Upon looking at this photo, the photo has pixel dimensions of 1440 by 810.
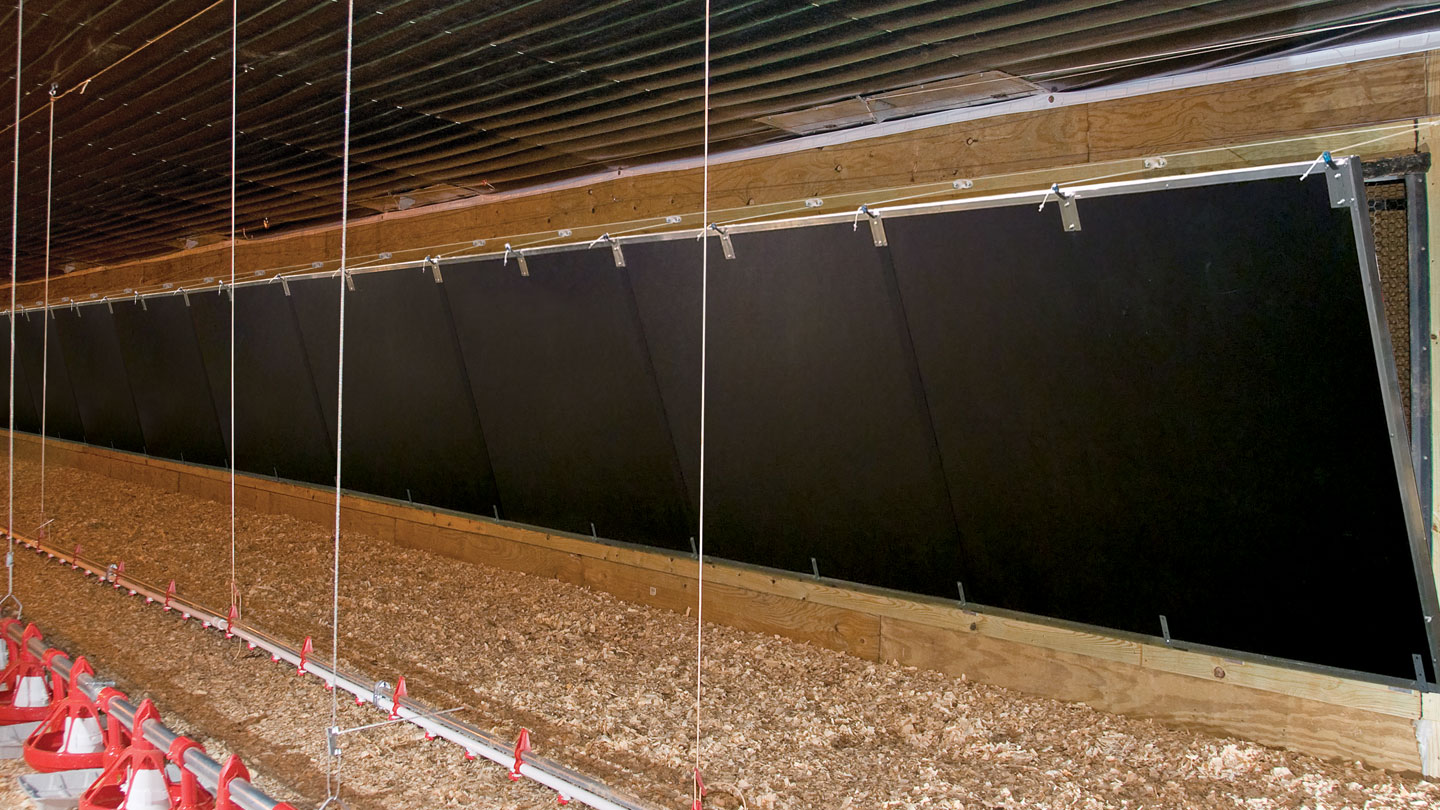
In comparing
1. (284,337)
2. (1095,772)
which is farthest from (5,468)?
(1095,772)

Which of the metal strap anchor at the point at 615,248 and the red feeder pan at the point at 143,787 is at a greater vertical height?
the metal strap anchor at the point at 615,248

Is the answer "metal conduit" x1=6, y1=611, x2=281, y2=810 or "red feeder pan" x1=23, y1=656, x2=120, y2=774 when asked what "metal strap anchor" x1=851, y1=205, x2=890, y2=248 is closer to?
"metal conduit" x1=6, y1=611, x2=281, y2=810

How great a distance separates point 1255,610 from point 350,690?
3741 mm

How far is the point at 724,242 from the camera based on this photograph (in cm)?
393

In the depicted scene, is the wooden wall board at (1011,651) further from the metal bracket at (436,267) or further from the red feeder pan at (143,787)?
the red feeder pan at (143,787)

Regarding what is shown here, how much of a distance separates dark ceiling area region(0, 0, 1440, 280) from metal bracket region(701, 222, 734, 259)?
2.37ft

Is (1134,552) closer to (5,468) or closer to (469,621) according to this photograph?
(469,621)

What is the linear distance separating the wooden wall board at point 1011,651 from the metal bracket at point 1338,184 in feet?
5.95

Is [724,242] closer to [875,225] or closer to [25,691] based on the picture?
[875,225]

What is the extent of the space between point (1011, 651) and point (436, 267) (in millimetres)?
3702

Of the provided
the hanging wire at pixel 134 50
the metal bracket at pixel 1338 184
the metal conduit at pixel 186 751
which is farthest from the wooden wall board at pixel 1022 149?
the metal conduit at pixel 186 751

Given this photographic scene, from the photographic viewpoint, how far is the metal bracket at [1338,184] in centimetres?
245

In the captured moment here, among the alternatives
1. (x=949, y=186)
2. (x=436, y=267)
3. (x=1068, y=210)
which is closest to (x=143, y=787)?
(x=436, y=267)

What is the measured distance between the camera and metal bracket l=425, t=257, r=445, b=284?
5219 millimetres
